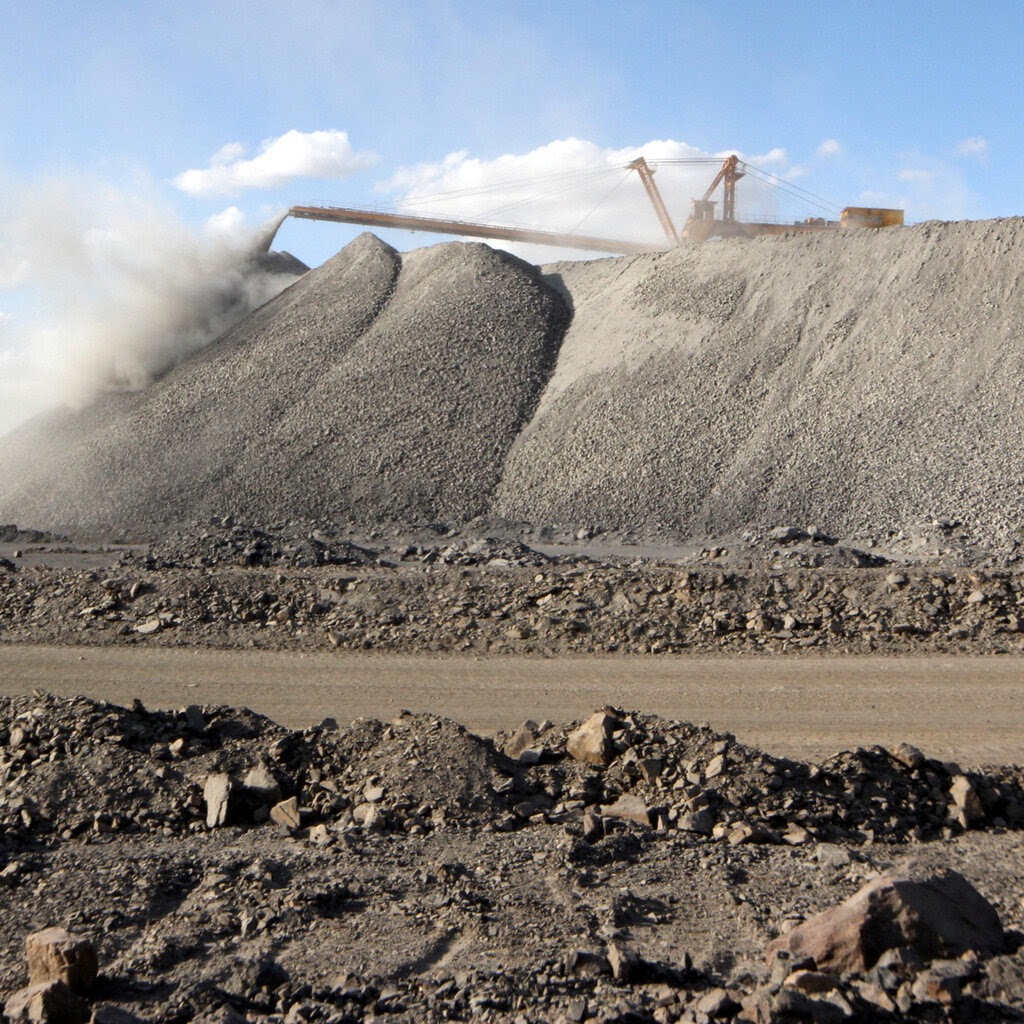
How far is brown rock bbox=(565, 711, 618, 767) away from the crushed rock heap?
14893 millimetres

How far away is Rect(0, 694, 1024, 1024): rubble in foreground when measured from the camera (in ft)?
12.6

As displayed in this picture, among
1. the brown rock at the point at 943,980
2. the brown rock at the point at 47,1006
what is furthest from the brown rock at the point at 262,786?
the brown rock at the point at 943,980

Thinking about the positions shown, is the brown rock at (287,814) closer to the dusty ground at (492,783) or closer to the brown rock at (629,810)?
the dusty ground at (492,783)

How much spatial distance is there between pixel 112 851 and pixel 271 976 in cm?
202

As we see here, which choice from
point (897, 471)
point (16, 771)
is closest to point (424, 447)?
point (897, 471)

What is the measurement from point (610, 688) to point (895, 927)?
563 centimetres

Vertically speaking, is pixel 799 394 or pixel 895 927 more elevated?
pixel 799 394

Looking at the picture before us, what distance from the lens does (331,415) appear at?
1062 inches

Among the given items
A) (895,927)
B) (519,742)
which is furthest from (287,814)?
(895,927)

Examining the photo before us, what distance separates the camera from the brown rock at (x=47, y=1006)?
3646mm

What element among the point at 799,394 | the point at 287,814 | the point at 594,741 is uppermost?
the point at 799,394

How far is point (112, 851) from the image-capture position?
18.1ft

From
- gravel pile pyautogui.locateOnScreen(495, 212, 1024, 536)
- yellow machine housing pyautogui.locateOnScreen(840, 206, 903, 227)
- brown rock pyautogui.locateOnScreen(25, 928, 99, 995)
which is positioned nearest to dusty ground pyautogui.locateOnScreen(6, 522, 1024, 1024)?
→ brown rock pyautogui.locateOnScreen(25, 928, 99, 995)

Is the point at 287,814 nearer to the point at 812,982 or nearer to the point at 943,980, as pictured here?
the point at 812,982
